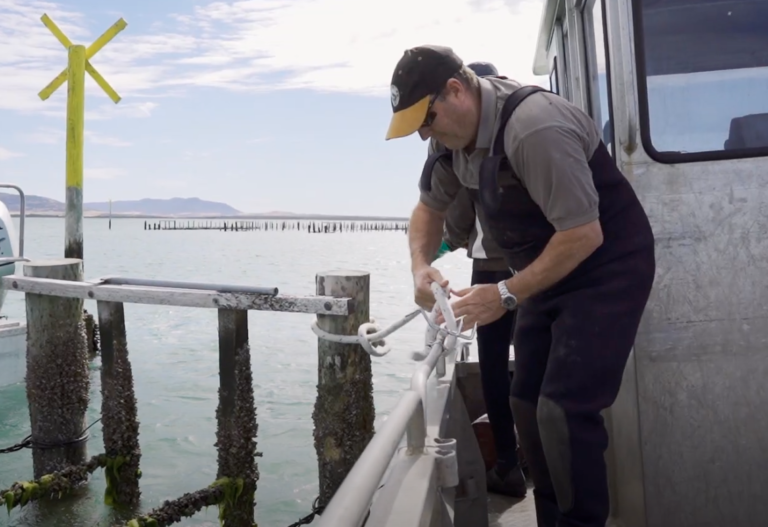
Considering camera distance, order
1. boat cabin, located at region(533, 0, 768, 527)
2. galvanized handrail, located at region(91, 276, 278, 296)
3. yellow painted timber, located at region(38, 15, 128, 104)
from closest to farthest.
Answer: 1. boat cabin, located at region(533, 0, 768, 527)
2. galvanized handrail, located at region(91, 276, 278, 296)
3. yellow painted timber, located at region(38, 15, 128, 104)

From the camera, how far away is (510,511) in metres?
3.38

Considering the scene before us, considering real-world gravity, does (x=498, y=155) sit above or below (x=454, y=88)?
below

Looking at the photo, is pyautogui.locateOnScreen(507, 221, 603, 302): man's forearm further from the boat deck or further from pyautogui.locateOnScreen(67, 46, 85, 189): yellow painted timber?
pyautogui.locateOnScreen(67, 46, 85, 189): yellow painted timber

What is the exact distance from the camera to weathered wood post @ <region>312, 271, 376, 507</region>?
512 centimetres

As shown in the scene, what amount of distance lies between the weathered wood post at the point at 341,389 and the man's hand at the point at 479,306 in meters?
2.87

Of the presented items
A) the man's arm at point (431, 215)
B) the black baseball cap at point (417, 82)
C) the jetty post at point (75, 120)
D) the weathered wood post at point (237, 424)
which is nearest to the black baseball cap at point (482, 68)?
the man's arm at point (431, 215)

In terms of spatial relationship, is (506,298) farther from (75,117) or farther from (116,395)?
(75,117)

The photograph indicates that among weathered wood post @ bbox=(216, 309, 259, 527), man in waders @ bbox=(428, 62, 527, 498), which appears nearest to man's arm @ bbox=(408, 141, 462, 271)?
man in waders @ bbox=(428, 62, 527, 498)

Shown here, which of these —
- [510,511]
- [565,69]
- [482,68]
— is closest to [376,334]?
[510,511]

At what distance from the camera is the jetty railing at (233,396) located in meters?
2.79

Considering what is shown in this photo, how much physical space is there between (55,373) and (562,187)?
19.1 ft

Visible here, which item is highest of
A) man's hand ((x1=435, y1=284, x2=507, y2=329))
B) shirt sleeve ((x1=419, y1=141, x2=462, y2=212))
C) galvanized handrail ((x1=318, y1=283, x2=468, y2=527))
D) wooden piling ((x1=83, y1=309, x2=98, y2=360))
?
shirt sleeve ((x1=419, y1=141, x2=462, y2=212))

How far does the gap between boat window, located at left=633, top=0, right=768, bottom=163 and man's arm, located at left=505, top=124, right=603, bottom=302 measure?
79 centimetres

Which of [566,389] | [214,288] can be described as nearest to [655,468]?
[566,389]
